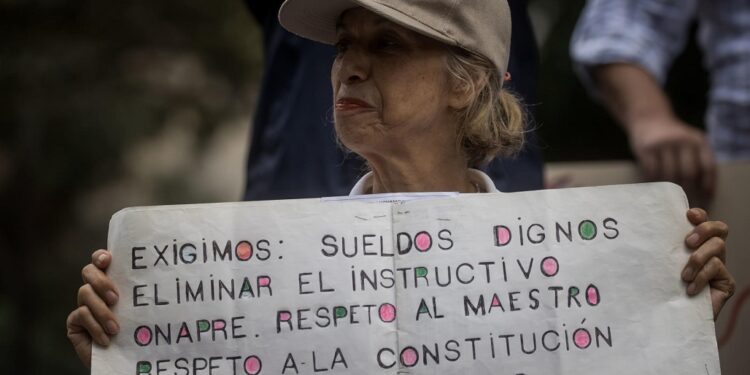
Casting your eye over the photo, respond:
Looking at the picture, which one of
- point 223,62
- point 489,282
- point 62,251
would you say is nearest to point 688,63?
point 489,282

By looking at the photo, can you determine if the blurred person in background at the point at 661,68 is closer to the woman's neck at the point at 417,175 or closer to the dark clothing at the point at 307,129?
the dark clothing at the point at 307,129

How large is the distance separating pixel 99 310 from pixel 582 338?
691 millimetres

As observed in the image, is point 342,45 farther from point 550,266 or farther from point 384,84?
point 550,266

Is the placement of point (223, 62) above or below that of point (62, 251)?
above

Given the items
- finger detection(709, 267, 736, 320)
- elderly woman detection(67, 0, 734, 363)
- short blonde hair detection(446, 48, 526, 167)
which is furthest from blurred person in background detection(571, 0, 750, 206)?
finger detection(709, 267, 736, 320)

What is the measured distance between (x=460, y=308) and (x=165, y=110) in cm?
372

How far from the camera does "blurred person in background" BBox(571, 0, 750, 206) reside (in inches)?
126

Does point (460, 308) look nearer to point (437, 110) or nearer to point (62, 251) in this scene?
point (437, 110)

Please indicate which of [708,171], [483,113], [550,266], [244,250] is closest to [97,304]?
[244,250]

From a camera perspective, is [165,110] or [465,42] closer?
[465,42]

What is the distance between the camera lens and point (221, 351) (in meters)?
1.73

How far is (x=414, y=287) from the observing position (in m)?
1.74

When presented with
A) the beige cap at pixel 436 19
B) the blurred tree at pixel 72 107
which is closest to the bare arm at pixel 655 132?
the beige cap at pixel 436 19

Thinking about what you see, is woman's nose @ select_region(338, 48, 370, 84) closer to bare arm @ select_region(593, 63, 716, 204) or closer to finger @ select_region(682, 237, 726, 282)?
finger @ select_region(682, 237, 726, 282)
